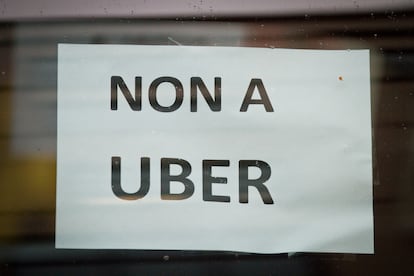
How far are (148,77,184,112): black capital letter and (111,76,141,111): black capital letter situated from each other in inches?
1.6

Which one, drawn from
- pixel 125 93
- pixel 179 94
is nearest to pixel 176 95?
pixel 179 94

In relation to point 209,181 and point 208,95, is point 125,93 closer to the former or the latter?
point 208,95

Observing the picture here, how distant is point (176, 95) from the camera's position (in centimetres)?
166

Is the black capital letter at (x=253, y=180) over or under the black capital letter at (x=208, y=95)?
under

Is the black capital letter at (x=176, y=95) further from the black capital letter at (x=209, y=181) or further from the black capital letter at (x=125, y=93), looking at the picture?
the black capital letter at (x=209, y=181)

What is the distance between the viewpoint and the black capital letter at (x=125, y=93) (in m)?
1.66

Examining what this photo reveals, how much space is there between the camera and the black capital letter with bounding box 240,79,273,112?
166 centimetres

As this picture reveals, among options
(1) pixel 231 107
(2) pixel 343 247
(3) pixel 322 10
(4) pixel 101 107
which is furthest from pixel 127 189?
(3) pixel 322 10

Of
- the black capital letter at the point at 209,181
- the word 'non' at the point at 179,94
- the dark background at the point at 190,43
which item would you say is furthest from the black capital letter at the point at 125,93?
the black capital letter at the point at 209,181

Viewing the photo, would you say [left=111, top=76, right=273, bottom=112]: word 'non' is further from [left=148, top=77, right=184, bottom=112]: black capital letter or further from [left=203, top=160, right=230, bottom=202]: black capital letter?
[left=203, top=160, right=230, bottom=202]: black capital letter

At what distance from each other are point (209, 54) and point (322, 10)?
393mm

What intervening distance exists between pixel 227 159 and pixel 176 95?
26 cm

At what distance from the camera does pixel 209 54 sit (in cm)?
167

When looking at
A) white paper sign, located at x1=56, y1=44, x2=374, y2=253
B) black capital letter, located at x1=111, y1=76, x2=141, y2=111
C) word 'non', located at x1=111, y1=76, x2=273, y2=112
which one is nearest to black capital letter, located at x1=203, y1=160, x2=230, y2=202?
white paper sign, located at x1=56, y1=44, x2=374, y2=253
